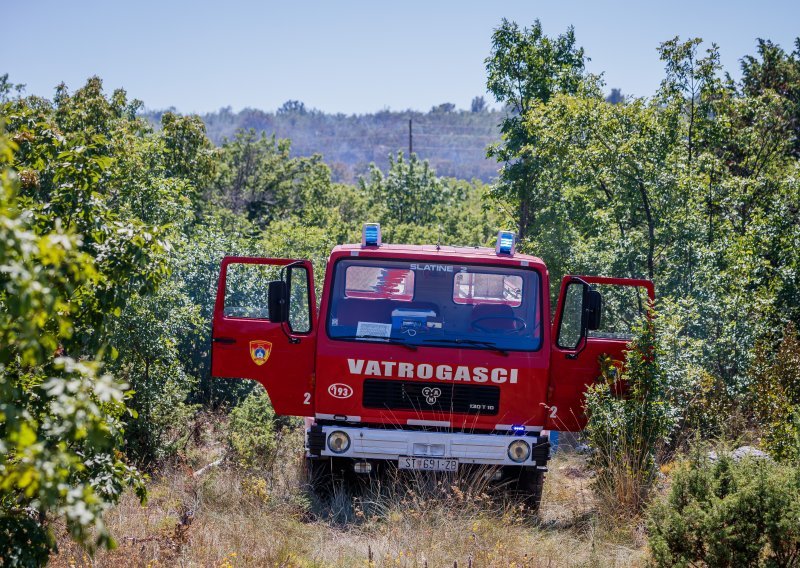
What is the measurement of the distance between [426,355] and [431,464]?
0.88 metres

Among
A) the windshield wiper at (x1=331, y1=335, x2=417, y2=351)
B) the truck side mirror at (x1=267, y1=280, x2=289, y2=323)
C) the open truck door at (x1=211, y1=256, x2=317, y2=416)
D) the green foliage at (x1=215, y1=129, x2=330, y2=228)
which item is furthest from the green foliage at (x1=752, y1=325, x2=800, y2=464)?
the green foliage at (x1=215, y1=129, x2=330, y2=228)

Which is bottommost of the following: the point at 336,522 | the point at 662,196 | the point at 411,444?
the point at 336,522

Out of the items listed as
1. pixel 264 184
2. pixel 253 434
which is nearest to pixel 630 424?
pixel 253 434

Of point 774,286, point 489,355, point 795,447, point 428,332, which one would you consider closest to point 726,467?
point 795,447

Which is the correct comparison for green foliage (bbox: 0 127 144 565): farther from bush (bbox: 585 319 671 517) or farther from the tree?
the tree

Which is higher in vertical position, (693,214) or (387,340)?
(693,214)

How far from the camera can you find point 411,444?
6.75 meters

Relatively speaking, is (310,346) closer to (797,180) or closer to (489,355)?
(489,355)

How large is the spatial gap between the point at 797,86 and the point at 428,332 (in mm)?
16564

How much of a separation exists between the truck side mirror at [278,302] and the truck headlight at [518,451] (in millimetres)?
2134

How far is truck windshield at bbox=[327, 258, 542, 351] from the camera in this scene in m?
6.93

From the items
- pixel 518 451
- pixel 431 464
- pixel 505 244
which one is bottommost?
pixel 431 464

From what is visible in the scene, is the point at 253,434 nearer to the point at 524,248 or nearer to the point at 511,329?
the point at 511,329

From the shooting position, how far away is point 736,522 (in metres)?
4.76
